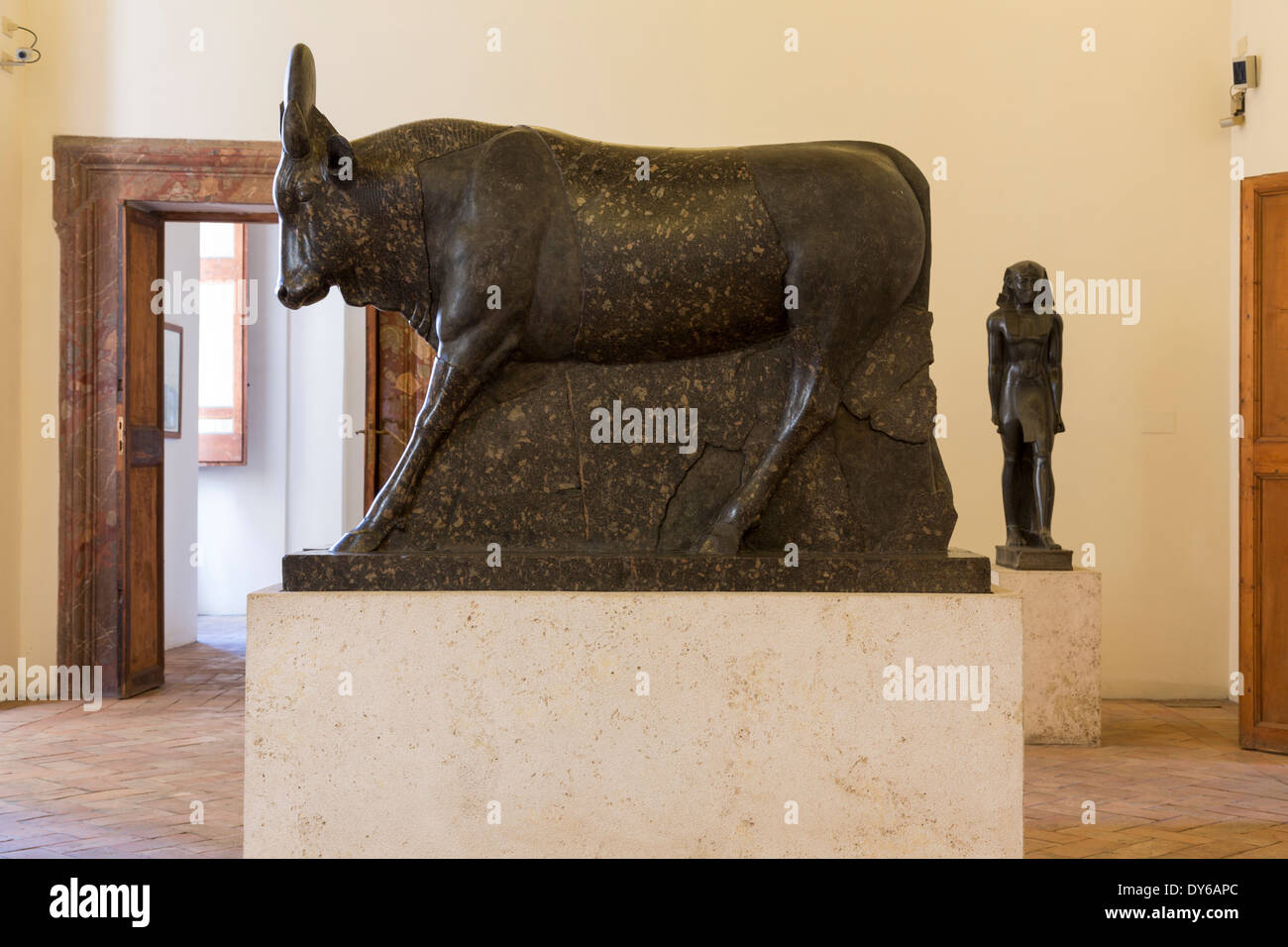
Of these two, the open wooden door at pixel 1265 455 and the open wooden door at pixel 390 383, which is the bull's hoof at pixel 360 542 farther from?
the open wooden door at pixel 1265 455

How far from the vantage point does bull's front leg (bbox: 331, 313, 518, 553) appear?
8.14 feet

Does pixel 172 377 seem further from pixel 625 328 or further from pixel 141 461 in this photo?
pixel 625 328

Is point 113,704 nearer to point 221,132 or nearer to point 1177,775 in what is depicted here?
point 221,132

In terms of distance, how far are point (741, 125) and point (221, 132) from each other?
2.61 m

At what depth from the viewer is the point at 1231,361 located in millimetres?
6043

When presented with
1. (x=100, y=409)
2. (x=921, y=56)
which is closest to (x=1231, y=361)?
(x=921, y=56)

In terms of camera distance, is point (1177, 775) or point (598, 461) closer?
point (598, 461)

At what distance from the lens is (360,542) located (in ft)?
8.11

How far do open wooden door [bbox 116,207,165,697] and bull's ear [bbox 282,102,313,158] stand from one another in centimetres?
392

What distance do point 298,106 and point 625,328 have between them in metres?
0.82

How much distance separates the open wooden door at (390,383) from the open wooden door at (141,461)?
1.15 metres

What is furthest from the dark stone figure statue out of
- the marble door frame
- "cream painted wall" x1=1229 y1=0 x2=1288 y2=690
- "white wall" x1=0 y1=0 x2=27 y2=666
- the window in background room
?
the window in background room

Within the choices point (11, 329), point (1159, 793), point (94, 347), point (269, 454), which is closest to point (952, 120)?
point (1159, 793)

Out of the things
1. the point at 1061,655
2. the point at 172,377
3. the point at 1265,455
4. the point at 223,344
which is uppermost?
the point at 223,344
